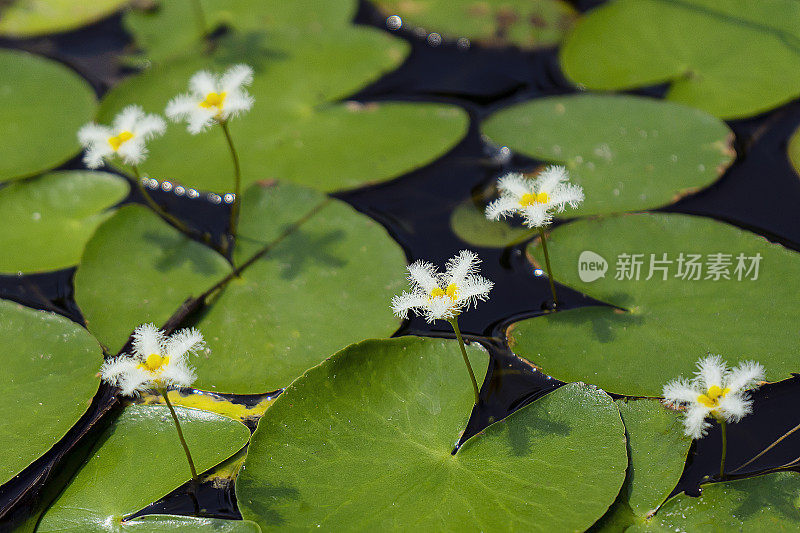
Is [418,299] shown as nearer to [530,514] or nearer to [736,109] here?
[530,514]

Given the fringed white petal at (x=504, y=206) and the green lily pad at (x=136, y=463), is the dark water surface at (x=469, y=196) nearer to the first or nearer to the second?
the green lily pad at (x=136, y=463)

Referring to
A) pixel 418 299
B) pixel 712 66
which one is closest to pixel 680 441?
pixel 418 299

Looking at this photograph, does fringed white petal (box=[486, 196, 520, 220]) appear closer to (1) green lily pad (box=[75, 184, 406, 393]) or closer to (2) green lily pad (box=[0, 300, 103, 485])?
(1) green lily pad (box=[75, 184, 406, 393])

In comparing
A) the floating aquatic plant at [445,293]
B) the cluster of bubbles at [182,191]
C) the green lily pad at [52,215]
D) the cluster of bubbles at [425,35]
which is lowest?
the green lily pad at [52,215]

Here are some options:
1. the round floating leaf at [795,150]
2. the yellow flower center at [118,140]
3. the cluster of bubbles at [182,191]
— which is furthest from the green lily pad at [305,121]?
the round floating leaf at [795,150]

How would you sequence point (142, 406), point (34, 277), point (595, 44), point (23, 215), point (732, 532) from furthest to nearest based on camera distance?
1. point (595, 44)
2. point (23, 215)
3. point (34, 277)
4. point (142, 406)
5. point (732, 532)

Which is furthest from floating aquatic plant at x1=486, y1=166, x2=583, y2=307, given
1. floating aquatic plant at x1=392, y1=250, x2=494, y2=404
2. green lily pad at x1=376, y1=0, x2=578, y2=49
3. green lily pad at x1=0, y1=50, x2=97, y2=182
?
green lily pad at x1=0, y1=50, x2=97, y2=182

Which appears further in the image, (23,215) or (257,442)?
(23,215)

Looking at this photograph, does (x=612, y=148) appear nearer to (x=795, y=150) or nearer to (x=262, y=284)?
(x=795, y=150)
